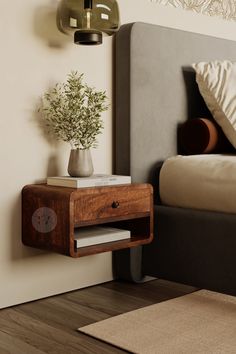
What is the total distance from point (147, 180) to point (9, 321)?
34.6 inches

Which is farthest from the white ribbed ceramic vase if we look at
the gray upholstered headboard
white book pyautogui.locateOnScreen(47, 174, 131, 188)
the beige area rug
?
the beige area rug

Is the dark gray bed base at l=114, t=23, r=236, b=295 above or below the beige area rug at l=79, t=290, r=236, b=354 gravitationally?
above

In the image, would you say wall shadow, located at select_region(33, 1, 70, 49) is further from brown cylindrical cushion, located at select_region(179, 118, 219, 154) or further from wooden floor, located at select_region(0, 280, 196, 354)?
wooden floor, located at select_region(0, 280, 196, 354)

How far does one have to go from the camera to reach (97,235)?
2166 millimetres

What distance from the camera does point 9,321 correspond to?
6.61ft

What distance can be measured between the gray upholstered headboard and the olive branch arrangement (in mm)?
177

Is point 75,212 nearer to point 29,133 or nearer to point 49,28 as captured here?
point 29,133

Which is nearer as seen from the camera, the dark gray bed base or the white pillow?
the dark gray bed base

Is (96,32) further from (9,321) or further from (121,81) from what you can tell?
(9,321)

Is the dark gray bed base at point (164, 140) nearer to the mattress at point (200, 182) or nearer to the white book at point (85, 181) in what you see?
the mattress at point (200, 182)

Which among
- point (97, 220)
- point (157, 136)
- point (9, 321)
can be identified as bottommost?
point (9, 321)

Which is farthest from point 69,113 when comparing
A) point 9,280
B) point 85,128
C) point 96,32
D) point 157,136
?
point 9,280

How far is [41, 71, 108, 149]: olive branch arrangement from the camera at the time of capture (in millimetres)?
2223

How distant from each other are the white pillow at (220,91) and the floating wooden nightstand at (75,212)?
50cm
